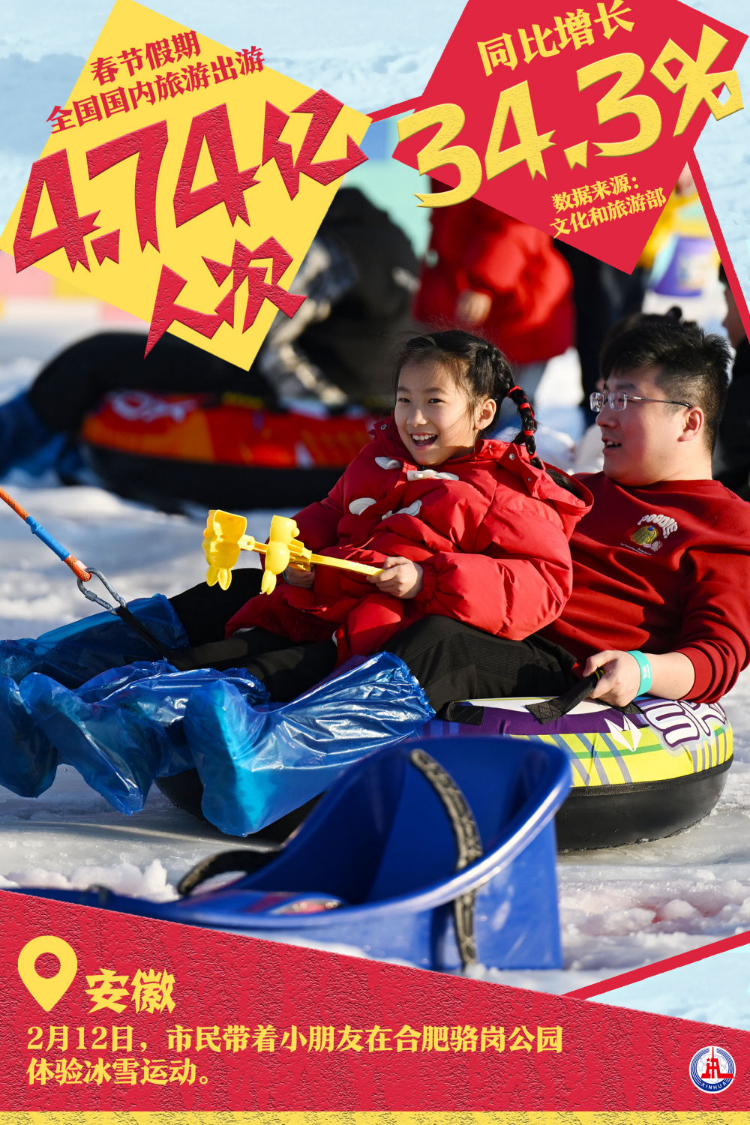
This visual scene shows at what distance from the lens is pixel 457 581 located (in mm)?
2285

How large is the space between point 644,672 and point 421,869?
0.82 meters

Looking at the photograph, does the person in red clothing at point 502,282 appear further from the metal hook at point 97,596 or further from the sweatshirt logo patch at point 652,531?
the metal hook at point 97,596

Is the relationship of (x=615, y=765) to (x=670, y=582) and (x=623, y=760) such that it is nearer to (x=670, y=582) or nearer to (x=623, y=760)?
(x=623, y=760)

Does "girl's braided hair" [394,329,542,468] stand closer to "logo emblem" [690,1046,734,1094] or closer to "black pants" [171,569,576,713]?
"black pants" [171,569,576,713]

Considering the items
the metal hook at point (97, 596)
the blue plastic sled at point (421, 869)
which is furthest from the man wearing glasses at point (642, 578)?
the blue plastic sled at point (421, 869)

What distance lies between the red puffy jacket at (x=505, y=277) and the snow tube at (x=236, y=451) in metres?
0.67

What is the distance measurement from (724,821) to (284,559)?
111 centimetres

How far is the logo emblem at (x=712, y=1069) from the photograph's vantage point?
67.8 inches

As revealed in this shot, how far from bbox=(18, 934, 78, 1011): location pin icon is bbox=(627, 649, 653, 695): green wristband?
119 centimetres

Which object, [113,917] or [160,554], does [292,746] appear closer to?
[113,917]

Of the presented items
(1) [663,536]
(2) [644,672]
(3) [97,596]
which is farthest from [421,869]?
(1) [663,536]

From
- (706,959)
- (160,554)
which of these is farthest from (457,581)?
(160,554)

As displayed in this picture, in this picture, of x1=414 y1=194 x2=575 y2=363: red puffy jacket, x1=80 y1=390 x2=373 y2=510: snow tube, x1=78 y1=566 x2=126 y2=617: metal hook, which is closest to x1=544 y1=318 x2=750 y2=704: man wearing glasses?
x1=78 y1=566 x2=126 y2=617: metal hook

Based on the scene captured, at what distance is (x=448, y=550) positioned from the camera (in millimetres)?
2396
